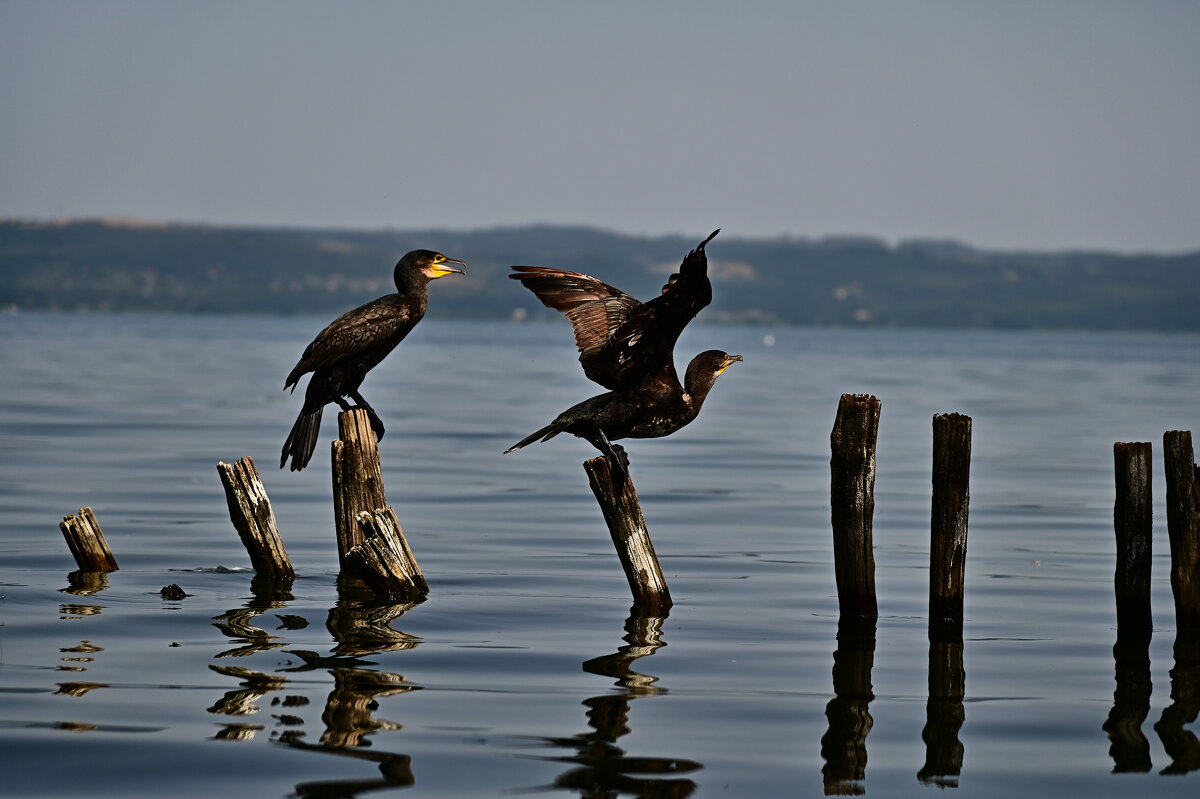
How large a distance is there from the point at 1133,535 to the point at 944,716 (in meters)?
2.09

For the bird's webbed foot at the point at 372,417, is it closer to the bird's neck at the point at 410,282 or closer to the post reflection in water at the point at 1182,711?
the bird's neck at the point at 410,282

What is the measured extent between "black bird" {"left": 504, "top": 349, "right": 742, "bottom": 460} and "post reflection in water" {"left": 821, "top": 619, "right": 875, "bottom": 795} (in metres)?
1.68

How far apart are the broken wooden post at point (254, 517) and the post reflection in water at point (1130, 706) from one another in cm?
558

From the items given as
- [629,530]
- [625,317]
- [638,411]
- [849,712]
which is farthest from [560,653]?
[625,317]

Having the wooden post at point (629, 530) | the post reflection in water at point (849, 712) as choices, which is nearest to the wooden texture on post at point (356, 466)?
the wooden post at point (629, 530)

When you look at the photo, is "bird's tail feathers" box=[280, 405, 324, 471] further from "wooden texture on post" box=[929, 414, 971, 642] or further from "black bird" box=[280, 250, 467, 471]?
"wooden texture on post" box=[929, 414, 971, 642]

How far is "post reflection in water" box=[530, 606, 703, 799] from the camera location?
21.5 feet

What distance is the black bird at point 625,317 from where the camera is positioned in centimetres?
880

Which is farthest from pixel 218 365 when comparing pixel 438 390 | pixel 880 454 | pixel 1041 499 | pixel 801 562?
pixel 801 562

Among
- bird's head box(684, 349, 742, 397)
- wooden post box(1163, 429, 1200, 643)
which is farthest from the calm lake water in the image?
bird's head box(684, 349, 742, 397)

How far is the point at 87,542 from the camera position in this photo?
37.3ft

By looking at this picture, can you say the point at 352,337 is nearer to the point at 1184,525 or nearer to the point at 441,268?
the point at 441,268

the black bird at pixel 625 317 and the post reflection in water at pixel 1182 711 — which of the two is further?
the black bird at pixel 625 317

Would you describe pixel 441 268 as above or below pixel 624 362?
above
